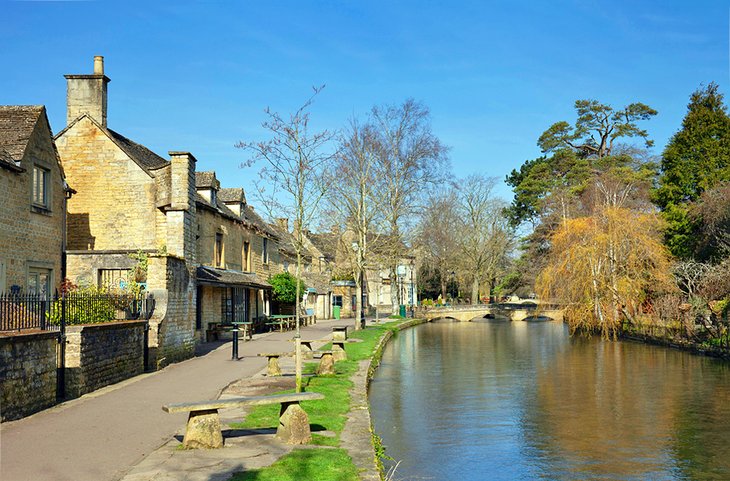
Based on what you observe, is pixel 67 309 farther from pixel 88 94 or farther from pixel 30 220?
pixel 88 94

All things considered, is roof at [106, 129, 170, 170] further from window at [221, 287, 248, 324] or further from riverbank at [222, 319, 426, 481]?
riverbank at [222, 319, 426, 481]

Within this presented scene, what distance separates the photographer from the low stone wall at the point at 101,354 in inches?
541

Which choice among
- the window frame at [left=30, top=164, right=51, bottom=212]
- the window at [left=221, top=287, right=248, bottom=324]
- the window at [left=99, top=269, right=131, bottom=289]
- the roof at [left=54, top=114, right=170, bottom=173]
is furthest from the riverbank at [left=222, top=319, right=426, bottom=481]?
the window at [left=221, top=287, right=248, bottom=324]

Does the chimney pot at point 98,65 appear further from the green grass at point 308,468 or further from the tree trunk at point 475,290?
the tree trunk at point 475,290

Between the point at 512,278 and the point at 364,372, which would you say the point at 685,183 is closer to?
the point at 364,372

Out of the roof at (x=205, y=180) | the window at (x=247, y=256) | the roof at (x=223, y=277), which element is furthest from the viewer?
the window at (x=247, y=256)

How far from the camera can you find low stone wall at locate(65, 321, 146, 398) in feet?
45.1

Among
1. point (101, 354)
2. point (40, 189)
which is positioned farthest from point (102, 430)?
point (40, 189)

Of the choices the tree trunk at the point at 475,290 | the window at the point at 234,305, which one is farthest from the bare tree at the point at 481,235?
the window at the point at 234,305

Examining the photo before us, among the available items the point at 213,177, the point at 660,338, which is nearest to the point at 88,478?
the point at 213,177

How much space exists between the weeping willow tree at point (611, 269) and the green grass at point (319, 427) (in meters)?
20.5

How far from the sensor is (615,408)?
16.7 m

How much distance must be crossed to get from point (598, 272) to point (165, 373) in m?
25.3

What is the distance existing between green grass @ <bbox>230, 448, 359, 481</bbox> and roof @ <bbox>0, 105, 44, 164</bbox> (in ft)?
42.9
